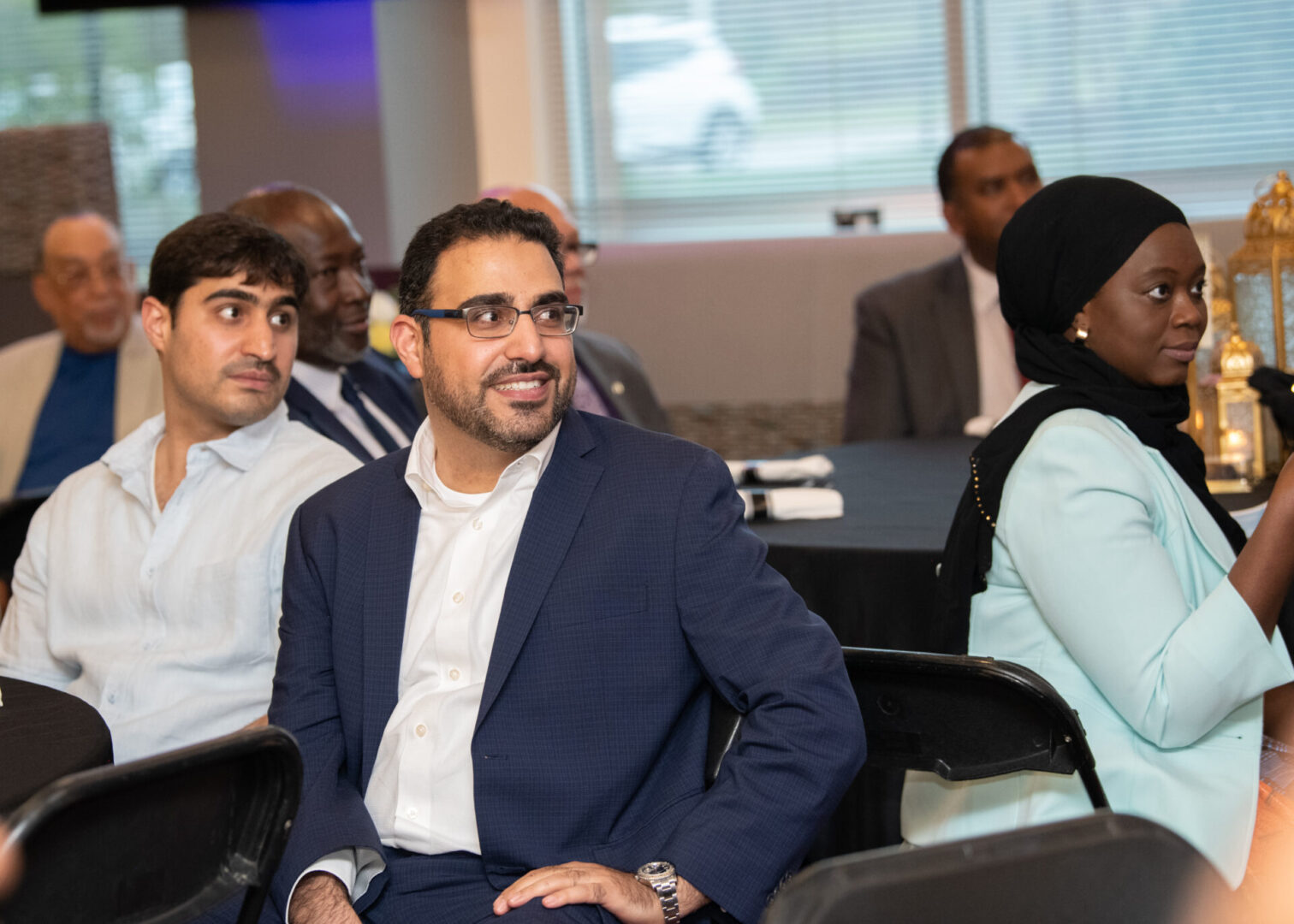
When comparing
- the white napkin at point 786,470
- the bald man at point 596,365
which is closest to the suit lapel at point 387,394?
the bald man at point 596,365

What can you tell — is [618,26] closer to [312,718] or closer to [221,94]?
[221,94]

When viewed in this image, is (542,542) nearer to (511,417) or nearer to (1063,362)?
(511,417)

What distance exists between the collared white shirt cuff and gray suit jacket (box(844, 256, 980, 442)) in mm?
2536

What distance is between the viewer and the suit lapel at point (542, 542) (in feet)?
4.98

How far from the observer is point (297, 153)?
518 centimetres

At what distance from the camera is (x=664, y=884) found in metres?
1.42

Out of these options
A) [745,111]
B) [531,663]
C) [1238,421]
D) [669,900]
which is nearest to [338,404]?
[531,663]

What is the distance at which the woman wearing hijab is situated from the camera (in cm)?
151

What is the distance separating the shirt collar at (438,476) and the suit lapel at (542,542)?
0.02 m

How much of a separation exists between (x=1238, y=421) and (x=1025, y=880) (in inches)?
73.2

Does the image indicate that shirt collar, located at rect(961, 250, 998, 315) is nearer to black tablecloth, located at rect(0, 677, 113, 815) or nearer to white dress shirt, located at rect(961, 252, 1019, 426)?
white dress shirt, located at rect(961, 252, 1019, 426)

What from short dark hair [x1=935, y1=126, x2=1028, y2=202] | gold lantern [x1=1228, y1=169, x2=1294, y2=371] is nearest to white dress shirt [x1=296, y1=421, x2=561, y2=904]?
gold lantern [x1=1228, y1=169, x2=1294, y2=371]

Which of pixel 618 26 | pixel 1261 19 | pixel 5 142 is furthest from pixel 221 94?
pixel 1261 19

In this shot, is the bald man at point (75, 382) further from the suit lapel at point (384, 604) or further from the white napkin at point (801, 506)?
the suit lapel at point (384, 604)
